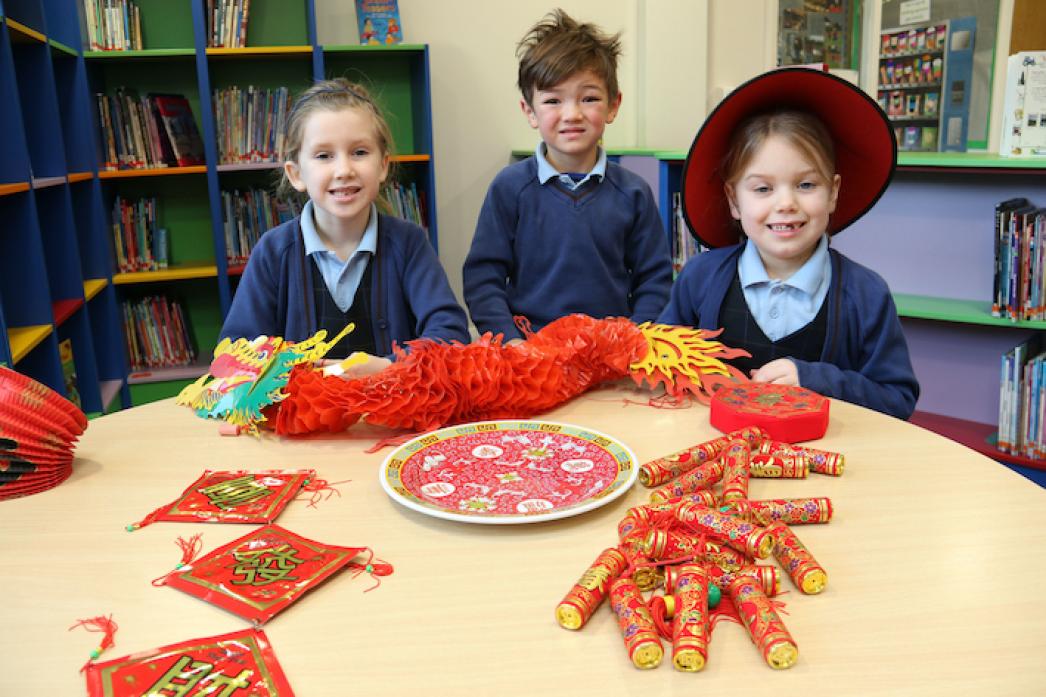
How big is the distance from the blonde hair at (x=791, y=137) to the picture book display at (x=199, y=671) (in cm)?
115

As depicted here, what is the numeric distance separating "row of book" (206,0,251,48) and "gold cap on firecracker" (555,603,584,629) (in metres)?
3.42

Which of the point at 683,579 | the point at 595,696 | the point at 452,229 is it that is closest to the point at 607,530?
the point at 683,579

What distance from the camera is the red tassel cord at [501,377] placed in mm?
1124

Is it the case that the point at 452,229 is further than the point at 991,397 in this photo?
Yes

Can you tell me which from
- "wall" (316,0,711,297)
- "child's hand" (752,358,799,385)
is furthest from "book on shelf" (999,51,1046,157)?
"wall" (316,0,711,297)

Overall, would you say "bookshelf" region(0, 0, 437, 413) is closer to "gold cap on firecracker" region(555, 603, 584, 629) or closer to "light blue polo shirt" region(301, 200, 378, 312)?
"light blue polo shirt" region(301, 200, 378, 312)

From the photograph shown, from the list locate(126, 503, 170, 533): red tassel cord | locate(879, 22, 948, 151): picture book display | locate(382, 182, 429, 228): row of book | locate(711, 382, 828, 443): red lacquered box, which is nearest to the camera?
Result: locate(126, 503, 170, 533): red tassel cord

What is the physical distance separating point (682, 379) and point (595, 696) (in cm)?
73

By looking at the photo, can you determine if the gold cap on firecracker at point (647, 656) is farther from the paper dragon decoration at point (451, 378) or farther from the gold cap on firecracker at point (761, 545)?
the paper dragon decoration at point (451, 378)

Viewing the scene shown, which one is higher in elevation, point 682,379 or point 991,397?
point 682,379

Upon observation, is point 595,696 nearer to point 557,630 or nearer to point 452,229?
point 557,630

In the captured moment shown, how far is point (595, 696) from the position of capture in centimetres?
59

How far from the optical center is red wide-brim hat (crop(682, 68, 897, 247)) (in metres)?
1.42

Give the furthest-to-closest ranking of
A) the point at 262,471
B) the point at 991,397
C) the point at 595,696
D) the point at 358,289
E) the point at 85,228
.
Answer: the point at 85,228, the point at 991,397, the point at 358,289, the point at 262,471, the point at 595,696
